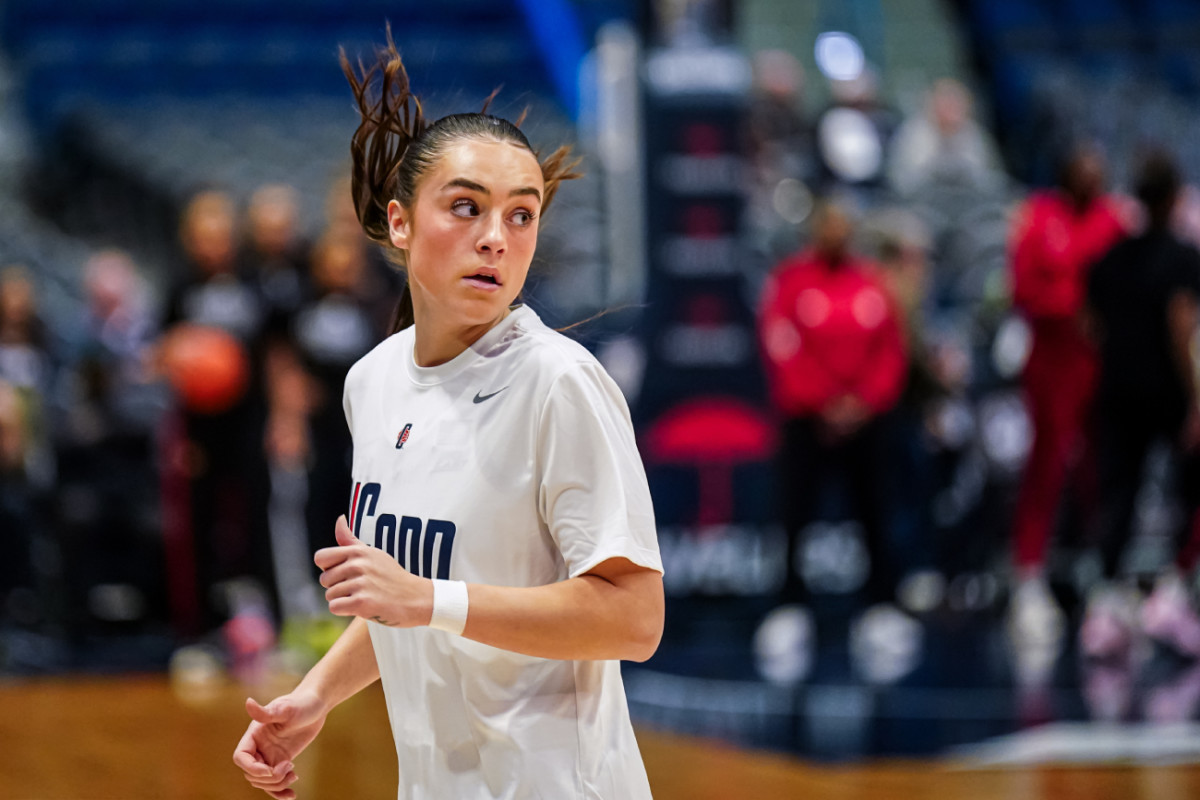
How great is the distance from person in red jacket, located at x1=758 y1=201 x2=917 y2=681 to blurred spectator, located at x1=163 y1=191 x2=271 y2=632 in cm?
238

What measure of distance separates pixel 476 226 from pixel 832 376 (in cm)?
426

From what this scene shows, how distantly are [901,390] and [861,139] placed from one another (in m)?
1.87

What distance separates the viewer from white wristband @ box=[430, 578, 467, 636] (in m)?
1.40

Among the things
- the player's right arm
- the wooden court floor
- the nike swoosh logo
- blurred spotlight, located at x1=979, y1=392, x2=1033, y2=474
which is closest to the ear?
the nike swoosh logo

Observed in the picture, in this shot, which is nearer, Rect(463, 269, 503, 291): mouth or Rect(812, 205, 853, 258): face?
Rect(463, 269, 503, 291): mouth

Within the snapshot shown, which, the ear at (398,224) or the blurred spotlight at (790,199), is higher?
the blurred spotlight at (790,199)

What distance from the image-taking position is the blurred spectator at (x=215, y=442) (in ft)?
20.5

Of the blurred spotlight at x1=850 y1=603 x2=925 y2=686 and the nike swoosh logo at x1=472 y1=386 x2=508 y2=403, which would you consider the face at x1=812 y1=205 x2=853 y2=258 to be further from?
the nike swoosh logo at x1=472 y1=386 x2=508 y2=403

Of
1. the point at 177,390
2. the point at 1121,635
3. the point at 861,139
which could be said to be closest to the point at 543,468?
the point at 1121,635

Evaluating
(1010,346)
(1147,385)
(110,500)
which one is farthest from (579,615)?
(110,500)

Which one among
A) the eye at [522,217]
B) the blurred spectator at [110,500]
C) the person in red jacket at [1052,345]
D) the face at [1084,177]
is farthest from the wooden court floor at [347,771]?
the face at [1084,177]

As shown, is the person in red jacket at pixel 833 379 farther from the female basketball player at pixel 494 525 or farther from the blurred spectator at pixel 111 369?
the female basketball player at pixel 494 525

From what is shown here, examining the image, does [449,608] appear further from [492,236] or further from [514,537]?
[492,236]

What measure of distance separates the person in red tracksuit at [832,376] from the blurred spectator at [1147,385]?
2.89 feet
